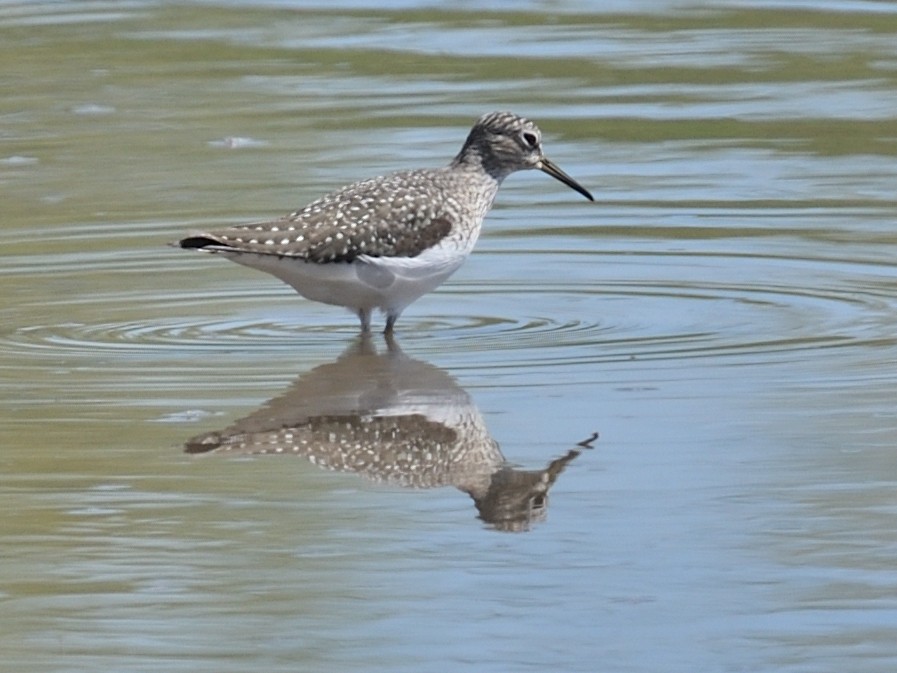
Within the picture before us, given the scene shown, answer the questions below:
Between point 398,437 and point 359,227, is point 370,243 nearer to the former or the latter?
point 359,227

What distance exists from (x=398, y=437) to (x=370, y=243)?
2331 mm

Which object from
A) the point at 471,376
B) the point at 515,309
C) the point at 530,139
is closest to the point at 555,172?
the point at 530,139

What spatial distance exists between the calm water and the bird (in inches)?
10.7

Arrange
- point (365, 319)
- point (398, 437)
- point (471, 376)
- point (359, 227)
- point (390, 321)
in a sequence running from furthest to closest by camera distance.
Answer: point (365, 319) < point (390, 321) < point (359, 227) < point (471, 376) < point (398, 437)

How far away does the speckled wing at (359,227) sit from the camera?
9875mm

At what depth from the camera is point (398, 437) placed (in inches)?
313

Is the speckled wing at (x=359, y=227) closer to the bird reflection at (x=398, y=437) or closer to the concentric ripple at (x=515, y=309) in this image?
the concentric ripple at (x=515, y=309)

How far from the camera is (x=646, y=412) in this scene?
8.16 m

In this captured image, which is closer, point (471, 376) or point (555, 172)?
point (471, 376)

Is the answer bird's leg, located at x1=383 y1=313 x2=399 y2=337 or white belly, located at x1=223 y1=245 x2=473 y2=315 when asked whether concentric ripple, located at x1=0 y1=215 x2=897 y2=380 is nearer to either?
bird's leg, located at x1=383 y1=313 x2=399 y2=337

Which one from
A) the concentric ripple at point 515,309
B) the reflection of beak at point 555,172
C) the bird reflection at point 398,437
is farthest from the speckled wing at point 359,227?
the reflection of beak at point 555,172

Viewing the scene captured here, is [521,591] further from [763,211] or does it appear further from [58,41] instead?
[58,41]

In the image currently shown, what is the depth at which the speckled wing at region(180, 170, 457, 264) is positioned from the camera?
9875 millimetres

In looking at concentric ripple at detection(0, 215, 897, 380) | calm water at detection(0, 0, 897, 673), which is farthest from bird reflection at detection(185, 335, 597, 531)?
concentric ripple at detection(0, 215, 897, 380)
